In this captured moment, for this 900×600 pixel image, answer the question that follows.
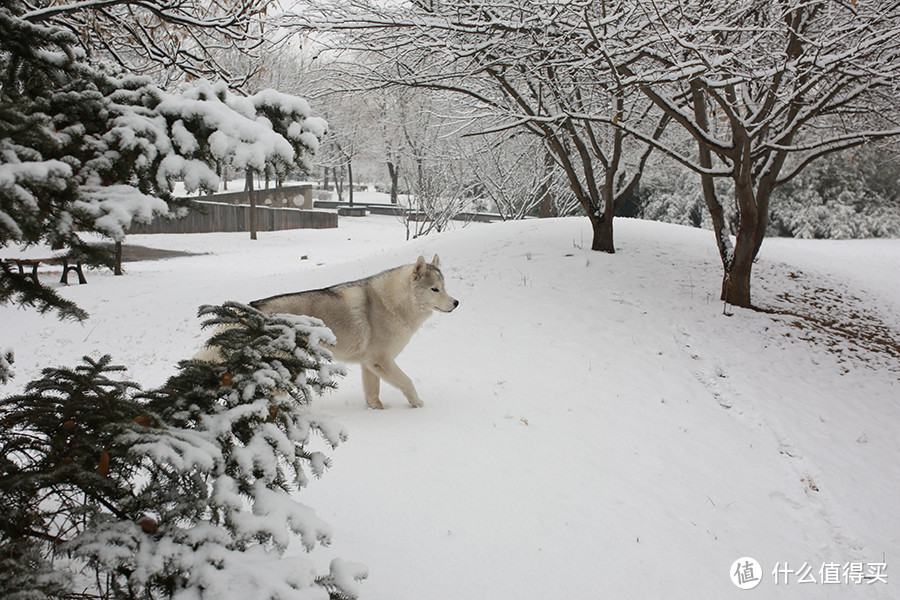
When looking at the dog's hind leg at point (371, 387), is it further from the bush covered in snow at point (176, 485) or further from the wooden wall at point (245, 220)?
the wooden wall at point (245, 220)

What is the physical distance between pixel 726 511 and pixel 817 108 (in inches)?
304

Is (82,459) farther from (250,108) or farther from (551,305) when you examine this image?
(551,305)

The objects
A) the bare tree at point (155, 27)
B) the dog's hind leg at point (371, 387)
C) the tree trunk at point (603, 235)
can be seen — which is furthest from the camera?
the tree trunk at point (603, 235)

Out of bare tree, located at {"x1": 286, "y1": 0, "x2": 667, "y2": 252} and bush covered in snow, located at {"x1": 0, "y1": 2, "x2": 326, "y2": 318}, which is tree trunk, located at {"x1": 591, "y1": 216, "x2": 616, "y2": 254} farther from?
bush covered in snow, located at {"x1": 0, "y1": 2, "x2": 326, "y2": 318}

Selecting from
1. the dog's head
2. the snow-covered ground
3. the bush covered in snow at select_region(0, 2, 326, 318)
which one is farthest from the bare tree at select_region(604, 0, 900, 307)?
the bush covered in snow at select_region(0, 2, 326, 318)

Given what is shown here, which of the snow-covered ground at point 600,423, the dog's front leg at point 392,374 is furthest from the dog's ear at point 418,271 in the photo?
the snow-covered ground at point 600,423

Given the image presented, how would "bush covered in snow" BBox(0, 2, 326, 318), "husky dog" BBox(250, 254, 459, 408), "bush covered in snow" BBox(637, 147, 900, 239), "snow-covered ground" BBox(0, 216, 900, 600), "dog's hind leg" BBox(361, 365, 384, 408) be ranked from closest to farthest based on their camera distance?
"bush covered in snow" BBox(0, 2, 326, 318) → "snow-covered ground" BBox(0, 216, 900, 600) → "husky dog" BBox(250, 254, 459, 408) → "dog's hind leg" BBox(361, 365, 384, 408) → "bush covered in snow" BBox(637, 147, 900, 239)

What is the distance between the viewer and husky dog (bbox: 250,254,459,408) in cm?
601

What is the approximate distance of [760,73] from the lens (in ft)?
27.3

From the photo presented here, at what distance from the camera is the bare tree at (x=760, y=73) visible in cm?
812

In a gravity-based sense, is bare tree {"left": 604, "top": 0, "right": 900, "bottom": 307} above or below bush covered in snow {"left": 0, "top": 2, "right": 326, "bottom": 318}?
above

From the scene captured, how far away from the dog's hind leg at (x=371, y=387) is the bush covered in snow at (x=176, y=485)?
4.00m

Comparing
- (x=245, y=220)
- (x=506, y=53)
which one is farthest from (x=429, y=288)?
(x=245, y=220)

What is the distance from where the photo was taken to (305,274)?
48.0ft
